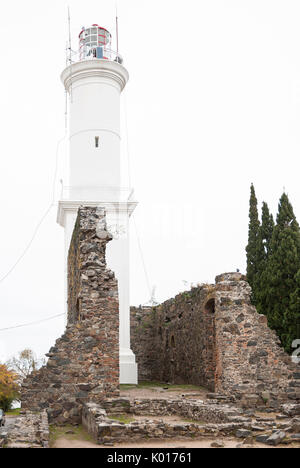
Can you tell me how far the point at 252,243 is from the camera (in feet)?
83.4

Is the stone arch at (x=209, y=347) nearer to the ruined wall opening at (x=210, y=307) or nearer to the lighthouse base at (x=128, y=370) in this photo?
the ruined wall opening at (x=210, y=307)

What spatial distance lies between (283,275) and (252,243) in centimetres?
333

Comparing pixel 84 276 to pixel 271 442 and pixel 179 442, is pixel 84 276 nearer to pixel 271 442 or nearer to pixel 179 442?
pixel 179 442

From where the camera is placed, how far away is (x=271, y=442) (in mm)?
9336

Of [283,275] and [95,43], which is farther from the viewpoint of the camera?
[95,43]

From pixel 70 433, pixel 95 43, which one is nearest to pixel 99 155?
pixel 95 43

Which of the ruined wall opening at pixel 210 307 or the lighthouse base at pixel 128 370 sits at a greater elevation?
the ruined wall opening at pixel 210 307

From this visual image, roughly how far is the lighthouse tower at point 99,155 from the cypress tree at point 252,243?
557 cm

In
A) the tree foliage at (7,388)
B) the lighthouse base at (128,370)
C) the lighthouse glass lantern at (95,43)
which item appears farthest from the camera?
the lighthouse glass lantern at (95,43)

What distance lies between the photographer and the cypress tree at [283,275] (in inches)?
836

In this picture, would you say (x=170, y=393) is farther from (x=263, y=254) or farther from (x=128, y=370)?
(x=263, y=254)

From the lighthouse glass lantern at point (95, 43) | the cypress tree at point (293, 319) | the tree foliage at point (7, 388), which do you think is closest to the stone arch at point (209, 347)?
the cypress tree at point (293, 319)

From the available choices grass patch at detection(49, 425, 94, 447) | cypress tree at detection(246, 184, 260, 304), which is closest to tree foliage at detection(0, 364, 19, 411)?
cypress tree at detection(246, 184, 260, 304)

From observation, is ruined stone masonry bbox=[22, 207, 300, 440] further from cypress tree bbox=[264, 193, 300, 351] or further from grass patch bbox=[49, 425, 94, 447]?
cypress tree bbox=[264, 193, 300, 351]
